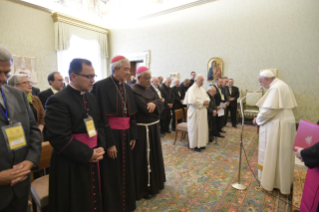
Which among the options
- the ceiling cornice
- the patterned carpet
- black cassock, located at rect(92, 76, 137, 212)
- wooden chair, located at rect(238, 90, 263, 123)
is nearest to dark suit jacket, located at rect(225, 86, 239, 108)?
wooden chair, located at rect(238, 90, 263, 123)

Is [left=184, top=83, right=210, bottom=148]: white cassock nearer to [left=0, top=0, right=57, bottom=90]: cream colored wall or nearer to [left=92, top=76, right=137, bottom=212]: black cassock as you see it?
[left=92, top=76, right=137, bottom=212]: black cassock

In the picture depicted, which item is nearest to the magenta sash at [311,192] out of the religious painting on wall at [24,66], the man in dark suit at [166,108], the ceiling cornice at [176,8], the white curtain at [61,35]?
the man in dark suit at [166,108]

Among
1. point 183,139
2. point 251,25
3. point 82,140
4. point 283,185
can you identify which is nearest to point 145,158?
point 82,140

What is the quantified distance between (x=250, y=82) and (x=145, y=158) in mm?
6965

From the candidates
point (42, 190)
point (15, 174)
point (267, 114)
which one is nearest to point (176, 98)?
point (267, 114)

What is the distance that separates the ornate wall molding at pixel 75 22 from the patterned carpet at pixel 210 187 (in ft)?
29.4

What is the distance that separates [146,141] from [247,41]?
732cm

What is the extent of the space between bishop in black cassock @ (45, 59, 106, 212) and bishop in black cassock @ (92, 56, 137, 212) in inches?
12.9

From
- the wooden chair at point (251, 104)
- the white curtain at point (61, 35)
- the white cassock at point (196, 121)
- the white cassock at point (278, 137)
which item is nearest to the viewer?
the white cassock at point (278, 137)

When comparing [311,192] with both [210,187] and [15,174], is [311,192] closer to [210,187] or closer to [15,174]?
[210,187]

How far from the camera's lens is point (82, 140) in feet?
6.04

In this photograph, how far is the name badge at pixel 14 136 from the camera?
135 centimetres

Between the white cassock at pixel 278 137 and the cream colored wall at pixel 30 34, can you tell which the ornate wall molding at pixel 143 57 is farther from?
the white cassock at pixel 278 137

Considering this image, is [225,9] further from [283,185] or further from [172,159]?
[283,185]
